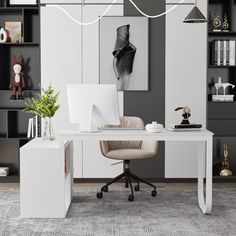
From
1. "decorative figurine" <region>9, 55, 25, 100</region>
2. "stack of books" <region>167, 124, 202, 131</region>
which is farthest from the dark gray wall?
"stack of books" <region>167, 124, 202, 131</region>

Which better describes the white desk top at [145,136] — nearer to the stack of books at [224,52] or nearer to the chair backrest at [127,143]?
the chair backrest at [127,143]

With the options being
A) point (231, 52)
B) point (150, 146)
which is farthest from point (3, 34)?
point (231, 52)

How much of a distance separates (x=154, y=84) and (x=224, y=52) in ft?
2.99

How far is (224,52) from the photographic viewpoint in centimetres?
644

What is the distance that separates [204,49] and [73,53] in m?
1.55

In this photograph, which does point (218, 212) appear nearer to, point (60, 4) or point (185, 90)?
point (185, 90)

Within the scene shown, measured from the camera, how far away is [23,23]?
6.52 metres

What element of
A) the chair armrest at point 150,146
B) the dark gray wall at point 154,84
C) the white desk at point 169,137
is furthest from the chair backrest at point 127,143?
the white desk at point 169,137

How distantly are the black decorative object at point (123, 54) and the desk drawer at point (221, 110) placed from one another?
1067mm

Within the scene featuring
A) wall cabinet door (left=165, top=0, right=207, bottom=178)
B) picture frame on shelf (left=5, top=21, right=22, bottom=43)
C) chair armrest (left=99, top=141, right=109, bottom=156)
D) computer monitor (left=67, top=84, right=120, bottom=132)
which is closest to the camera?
computer monitor (left=67, top=84, right=120, bottom=132)

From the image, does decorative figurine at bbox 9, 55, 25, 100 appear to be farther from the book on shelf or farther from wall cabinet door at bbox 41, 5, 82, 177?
the book on shelf

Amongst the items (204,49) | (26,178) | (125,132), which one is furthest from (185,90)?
(26,178)

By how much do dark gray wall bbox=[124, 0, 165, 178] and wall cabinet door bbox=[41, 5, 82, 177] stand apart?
0.65 metres

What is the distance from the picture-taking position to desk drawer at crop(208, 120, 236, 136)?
6.46 m
